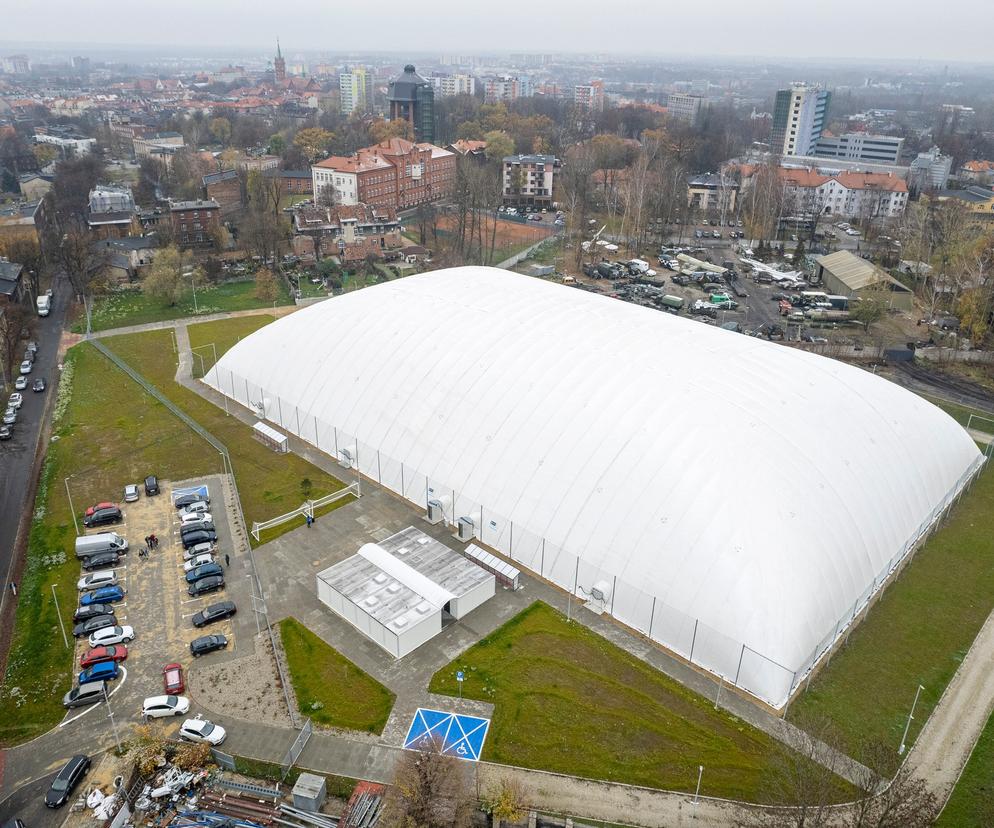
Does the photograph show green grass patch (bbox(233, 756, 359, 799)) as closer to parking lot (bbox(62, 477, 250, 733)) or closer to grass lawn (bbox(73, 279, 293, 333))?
parking lot (bbox(62, 477, 250, 733))

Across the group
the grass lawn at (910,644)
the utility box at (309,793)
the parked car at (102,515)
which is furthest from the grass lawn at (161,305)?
the grass lawn at (910,644)

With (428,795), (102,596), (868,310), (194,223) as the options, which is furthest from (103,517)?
(868,310)

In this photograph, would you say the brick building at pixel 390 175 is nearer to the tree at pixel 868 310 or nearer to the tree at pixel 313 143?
the tree at pixel 313 143

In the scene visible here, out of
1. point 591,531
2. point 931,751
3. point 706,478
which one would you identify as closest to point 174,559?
point 591,531

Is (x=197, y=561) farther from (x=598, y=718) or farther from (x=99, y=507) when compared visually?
(x=598, y=718)

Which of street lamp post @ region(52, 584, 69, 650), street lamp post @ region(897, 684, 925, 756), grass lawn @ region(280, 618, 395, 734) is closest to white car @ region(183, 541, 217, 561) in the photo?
street lamp post @ region(52, 584, 69, 650)

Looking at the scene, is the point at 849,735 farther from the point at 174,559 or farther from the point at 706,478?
the point at 174,559
